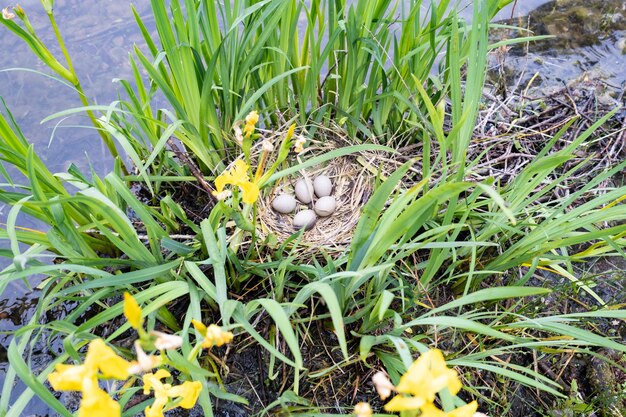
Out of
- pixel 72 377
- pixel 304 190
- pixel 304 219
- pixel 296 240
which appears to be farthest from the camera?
pixel 304 190

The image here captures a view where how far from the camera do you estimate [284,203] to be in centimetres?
184

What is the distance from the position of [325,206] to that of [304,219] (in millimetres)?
99

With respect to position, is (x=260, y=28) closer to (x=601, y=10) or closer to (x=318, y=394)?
(x=318, y=394)

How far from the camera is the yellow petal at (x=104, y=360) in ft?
2.08

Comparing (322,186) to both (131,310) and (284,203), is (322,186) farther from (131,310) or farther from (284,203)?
(131,310)

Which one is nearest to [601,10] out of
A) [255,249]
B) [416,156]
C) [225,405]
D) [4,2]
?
[416,156]

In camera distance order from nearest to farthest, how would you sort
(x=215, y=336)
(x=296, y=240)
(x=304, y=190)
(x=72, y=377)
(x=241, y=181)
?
(x=72, y=377), (x=215, y=336), (x=241, y=181), (x=296, y=240), (x=304, y=190)

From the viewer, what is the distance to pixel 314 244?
5.43ft

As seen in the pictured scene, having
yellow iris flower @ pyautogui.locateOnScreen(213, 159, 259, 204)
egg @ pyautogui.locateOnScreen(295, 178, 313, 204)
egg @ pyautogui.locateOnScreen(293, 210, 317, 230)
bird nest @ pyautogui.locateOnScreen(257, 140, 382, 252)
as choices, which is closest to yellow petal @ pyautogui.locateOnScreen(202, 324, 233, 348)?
yellow iris flower @ pyautogui.locateOnScreen(213, 159, 259, 204)

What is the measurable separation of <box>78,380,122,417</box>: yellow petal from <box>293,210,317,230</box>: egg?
1.13m

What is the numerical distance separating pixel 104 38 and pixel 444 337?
6.37 feet

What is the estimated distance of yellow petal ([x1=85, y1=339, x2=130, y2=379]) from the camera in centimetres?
64

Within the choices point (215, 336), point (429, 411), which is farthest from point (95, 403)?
point (429, 411)

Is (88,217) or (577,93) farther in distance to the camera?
(577,93)
